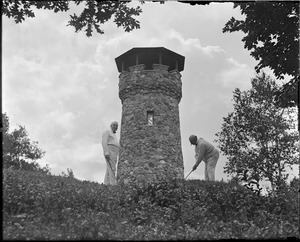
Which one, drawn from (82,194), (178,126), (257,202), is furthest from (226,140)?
(82,194)

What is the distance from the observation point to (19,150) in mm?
35938

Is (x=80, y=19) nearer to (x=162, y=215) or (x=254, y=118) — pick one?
(x=162, y=215)

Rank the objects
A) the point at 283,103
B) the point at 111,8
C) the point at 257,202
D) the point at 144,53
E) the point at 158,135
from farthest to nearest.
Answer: the point at 144,53 < the point at 158,135 < the point at 283,103 < the point at 257,202 < the point at 111,8

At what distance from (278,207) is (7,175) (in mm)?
7739

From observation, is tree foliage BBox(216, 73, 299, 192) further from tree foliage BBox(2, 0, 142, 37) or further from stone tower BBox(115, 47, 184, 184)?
tree foliage BBox(2, 0, 142, 37)

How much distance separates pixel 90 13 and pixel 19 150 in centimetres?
2832

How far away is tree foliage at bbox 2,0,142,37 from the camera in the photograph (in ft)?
31.5

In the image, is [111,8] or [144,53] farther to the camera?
[144,53]

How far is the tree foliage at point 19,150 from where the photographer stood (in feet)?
112

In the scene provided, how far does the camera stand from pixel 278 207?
1172cm

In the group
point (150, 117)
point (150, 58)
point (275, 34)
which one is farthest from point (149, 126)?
point (275, 34)

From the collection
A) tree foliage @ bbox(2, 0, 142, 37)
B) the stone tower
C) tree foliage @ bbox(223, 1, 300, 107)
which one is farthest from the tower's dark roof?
tree foliage @ bbox(2, 0, 142, 37)

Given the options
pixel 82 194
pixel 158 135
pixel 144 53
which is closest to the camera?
pixel 82 194

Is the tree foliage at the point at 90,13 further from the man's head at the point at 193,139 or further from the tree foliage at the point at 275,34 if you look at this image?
the man's head at the point at 193,139
